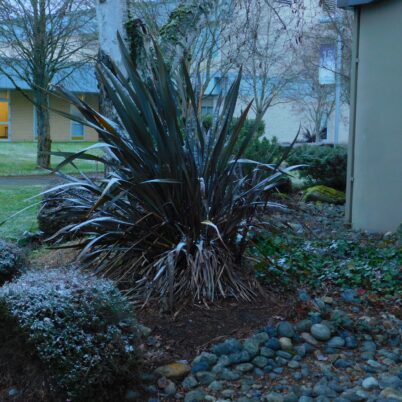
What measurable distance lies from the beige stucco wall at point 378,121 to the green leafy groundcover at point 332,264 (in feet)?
5.09

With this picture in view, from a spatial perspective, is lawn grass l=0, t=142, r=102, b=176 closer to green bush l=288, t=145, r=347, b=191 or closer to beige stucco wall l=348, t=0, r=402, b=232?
green bush l=288, t=145, r=347, b=191

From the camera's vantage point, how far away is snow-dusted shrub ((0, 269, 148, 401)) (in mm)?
3555

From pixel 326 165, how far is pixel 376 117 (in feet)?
14.3

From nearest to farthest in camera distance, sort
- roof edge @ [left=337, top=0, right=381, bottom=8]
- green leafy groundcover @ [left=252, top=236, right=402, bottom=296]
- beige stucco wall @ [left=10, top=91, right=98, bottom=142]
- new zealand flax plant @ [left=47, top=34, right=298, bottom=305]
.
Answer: new zealand flax plant @ [left=47, top=34, right=298, bottom=305] → green leafy groundcover @ [left=252, top=236, right=402, bottom=296] → roof edge @ [left=337, top=0, right=381, bottom=8] → beige stucco wall @ [left=10, top=91, right=98, bottom=142]

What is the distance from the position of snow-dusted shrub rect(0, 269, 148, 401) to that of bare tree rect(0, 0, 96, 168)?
17576 millimetres

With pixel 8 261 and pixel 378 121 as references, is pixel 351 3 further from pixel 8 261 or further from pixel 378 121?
pixel 8 261

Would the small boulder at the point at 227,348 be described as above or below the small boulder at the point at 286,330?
below

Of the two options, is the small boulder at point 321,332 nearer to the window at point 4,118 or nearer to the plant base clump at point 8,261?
the plant base clump at point 8,261

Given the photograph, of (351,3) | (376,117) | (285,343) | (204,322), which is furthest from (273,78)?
(285,343)

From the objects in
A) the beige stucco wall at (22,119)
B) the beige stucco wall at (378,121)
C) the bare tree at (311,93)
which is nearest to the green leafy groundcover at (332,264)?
the beige stucco wall at (378,121)

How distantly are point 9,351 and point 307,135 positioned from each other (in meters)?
34.4

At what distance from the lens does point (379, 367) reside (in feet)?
13.8

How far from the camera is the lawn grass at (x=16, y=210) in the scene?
979cm

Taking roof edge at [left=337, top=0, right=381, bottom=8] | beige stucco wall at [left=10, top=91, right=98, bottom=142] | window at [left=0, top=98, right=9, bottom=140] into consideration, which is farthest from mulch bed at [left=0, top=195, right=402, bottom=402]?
window at [left=0, top=98, right=9, bottom=140]
